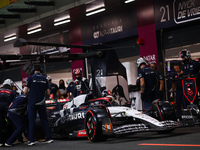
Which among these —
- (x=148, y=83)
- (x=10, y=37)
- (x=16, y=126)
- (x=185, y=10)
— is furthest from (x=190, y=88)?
(x=10, y=37)

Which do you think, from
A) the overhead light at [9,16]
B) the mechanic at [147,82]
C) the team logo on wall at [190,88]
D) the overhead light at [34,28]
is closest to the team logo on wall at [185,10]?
the team logo on wall at [190,88]

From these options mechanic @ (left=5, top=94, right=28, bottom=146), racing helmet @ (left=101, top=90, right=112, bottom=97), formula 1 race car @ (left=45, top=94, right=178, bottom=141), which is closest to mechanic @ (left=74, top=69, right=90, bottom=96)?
formula 1 race car @ (left=45, top=94, right=178, bottom=141)

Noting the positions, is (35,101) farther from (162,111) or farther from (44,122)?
(162,111)

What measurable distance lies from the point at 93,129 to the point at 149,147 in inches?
70.3

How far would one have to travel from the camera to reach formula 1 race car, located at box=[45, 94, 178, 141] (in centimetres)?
766

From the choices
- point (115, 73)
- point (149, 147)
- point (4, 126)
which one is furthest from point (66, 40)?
point (149, 147)

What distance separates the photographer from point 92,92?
10305 mm

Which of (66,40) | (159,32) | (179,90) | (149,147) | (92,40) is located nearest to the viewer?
(149,147)

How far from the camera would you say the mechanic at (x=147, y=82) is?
1047 centimetres

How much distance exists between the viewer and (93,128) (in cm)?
784

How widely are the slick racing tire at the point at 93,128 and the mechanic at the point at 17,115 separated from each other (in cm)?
180

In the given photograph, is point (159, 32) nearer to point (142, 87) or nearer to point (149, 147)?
point (142, 87)

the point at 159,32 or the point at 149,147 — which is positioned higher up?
the point at 159,32

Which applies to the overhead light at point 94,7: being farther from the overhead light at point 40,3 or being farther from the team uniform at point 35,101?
the team uniform at point 35,101
